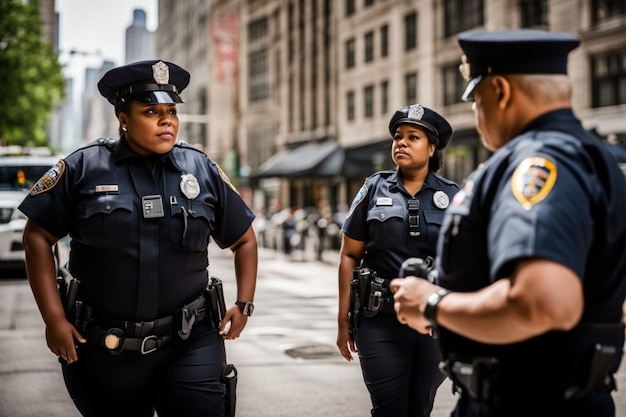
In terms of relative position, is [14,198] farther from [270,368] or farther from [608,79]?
[608,79]

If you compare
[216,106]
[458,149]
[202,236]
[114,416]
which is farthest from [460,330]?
[216,106]

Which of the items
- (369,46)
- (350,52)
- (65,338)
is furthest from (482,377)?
(350,52)

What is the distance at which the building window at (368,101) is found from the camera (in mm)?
37062

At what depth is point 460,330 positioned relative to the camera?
2.11 metres

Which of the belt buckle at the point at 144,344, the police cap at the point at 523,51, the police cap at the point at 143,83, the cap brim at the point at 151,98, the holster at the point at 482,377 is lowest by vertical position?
the belt buckle at the point at 144,344

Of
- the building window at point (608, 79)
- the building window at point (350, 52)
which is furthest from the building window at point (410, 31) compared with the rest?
the building window at point (608, 79)

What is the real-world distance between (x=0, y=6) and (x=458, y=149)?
2525 cm

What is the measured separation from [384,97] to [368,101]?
5.71 feet

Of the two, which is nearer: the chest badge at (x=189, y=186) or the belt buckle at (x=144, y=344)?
the belt buckle at (x=144, y=344)

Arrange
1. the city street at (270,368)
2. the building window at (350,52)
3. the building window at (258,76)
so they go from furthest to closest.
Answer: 1. the building window at (258,76)
2. the building window at (350,52)
3. the city street at (270,368)

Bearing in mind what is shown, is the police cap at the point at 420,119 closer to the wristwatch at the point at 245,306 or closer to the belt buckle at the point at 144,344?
the wristwatch at the point at 245,306

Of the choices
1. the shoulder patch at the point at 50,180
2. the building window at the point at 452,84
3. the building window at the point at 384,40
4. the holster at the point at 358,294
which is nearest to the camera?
the shoulder patch at the point at 50,180

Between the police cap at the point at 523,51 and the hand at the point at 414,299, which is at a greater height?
the police cap at the point at 523,51

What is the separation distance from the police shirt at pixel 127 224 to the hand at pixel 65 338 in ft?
0.43
